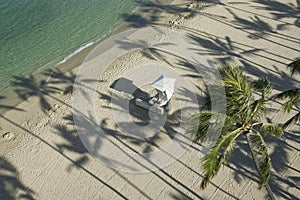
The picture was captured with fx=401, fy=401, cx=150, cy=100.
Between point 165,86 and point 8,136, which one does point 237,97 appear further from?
point 8,136

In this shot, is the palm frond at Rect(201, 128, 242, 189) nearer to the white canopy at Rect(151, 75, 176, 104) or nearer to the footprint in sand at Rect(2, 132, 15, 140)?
the white canopy at Rect(151, 75, 176, 104)

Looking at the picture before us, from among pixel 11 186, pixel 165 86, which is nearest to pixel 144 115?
pixel 165 86

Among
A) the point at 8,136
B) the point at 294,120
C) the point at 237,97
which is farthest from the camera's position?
the point at 8,136

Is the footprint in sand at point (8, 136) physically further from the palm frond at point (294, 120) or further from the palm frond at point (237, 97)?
the palm frond at point (294, 120)

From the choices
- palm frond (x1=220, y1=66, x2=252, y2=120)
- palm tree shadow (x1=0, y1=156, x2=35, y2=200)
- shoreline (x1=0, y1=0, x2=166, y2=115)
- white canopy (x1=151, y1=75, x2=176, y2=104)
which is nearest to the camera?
palm frond (x1=220, y1=66, x2=252, y2=120)

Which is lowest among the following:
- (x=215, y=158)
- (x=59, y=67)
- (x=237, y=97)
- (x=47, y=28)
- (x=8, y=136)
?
(x=8, y=136)

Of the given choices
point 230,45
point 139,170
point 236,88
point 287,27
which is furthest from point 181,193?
point 287,27

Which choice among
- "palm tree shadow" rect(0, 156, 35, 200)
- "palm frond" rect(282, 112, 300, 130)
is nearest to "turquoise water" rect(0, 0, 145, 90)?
"palm tree shadow" rect(0, 156, 35, 200)
